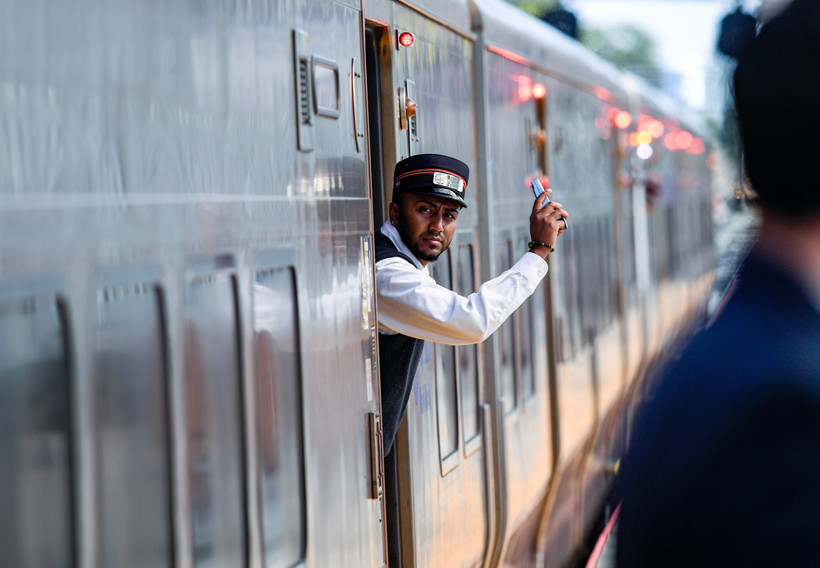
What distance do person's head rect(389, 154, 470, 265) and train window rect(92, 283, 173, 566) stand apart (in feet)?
4.68

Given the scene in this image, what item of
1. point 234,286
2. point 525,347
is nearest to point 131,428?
point 234,286

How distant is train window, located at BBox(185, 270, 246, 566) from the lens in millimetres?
1896

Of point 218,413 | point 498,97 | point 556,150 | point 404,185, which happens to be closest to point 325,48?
point 404,185

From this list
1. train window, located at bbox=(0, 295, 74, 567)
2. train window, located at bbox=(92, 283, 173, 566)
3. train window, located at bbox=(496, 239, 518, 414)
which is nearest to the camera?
train window, located at bbox=(0, 295, 74, 567)

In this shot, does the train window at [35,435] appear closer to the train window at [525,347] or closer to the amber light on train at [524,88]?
the train window at [525,347]

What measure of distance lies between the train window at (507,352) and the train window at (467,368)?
0.36 meters

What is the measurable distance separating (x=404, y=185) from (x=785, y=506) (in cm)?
226

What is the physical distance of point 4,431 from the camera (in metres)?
1.42

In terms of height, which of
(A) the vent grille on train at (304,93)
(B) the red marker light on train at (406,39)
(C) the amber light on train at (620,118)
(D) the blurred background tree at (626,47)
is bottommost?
(A) the vent grille on train at (304,93)

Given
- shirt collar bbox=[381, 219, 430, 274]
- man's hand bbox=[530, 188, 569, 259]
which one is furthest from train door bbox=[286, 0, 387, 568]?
man's hand bbox=[530, 188, 569, 259]

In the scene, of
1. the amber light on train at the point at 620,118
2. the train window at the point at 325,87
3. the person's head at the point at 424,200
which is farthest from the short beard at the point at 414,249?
the amber light on train at the point at 620,118

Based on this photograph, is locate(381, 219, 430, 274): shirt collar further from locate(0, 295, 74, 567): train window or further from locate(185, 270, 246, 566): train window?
locate(0, 295, 74, 567): train window

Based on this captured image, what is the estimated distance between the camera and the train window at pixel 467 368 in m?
4.02

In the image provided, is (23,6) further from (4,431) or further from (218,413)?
(218,413)
